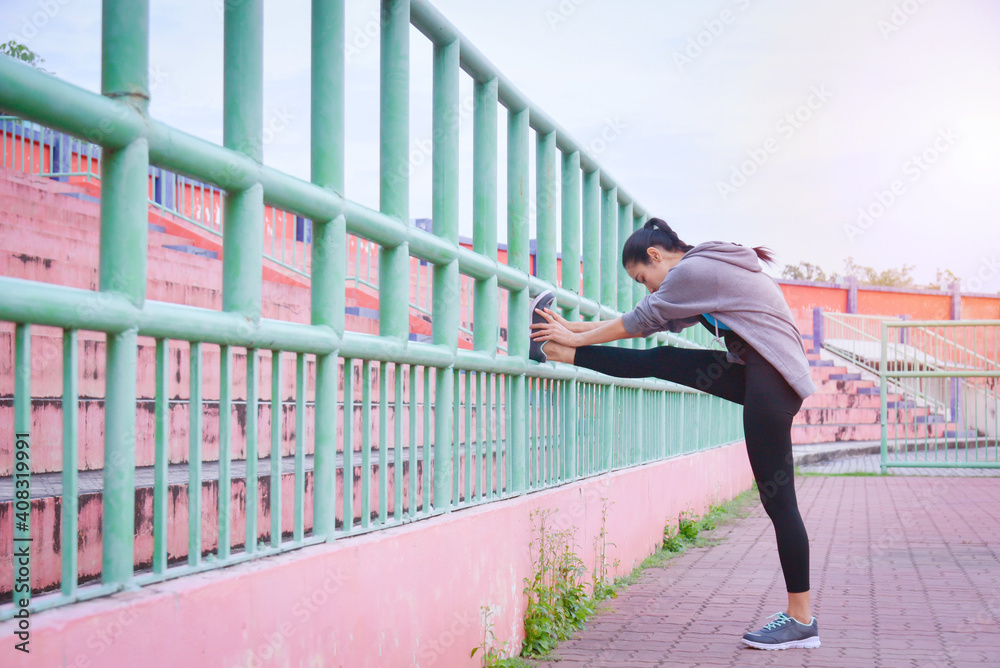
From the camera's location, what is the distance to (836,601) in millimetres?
4918

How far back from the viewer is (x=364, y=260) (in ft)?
34.6

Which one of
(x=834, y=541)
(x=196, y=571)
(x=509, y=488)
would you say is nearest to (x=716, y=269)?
(x=509, y=488)

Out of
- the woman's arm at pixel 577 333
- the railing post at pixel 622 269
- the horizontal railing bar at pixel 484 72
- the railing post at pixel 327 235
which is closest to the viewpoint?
the railing post at pixel 327 235

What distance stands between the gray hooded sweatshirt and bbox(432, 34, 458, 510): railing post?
2.72ft

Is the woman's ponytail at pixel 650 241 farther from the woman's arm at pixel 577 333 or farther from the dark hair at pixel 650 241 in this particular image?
the woman's arm at pixel 577 333

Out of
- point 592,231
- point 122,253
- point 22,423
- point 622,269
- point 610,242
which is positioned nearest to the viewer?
point 22,423

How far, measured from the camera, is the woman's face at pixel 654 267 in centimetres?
421

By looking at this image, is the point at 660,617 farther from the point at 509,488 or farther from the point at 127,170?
the point at 127,170

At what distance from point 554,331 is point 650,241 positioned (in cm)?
60

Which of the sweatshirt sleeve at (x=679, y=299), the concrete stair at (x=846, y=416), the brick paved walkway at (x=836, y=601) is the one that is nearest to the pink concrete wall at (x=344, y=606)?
the brick paved walkway at (x=836, y=601)

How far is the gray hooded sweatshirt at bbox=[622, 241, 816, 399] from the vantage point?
12.6ft

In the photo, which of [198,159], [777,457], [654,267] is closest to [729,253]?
[654,267]

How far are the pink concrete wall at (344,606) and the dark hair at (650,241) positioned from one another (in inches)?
44.2

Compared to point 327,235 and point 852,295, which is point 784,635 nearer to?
point 327,235
